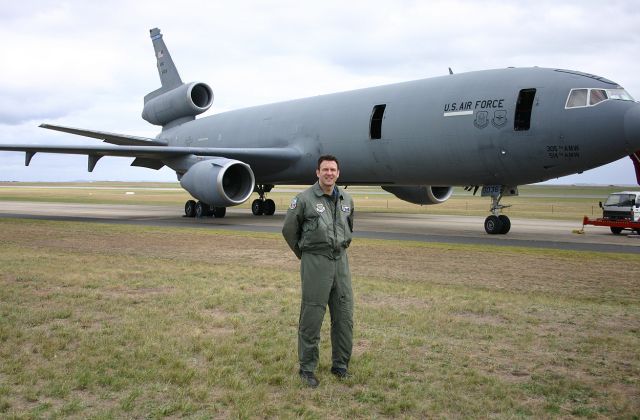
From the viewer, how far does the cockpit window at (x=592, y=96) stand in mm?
13250

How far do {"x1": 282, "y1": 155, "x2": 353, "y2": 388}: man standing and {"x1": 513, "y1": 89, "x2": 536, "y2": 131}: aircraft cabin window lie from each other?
1055 cm

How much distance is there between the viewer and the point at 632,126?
12680 mm

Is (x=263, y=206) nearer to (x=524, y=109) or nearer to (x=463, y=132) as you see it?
(x=463, y=132)

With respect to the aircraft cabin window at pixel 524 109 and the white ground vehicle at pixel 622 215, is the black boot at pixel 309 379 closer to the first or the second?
the aircraft cabin window at pixel 524 109

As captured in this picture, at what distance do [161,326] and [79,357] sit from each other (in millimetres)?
1077

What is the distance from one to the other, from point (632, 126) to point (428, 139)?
496 centimetres

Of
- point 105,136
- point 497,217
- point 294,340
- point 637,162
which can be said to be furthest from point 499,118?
point 105,136

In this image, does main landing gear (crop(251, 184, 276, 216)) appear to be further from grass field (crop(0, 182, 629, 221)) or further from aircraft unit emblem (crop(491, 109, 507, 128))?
aircraft unit emblem (crop(491, 109, 507, 128))

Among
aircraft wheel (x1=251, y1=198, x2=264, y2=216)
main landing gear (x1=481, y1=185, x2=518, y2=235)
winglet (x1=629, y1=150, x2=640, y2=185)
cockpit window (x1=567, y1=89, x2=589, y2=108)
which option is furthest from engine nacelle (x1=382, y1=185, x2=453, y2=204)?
cockpit window (x1=567, y1=89, x2=589, y2=108)

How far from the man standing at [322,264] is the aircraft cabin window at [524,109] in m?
10.5

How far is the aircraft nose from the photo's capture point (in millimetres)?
12648

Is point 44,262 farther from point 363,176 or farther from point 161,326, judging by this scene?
point 363,176

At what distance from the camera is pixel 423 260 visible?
35.3ft

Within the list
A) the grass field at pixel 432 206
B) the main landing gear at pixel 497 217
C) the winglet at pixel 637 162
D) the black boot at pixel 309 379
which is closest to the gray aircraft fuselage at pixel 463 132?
the main landing gear at pixel 497 217
